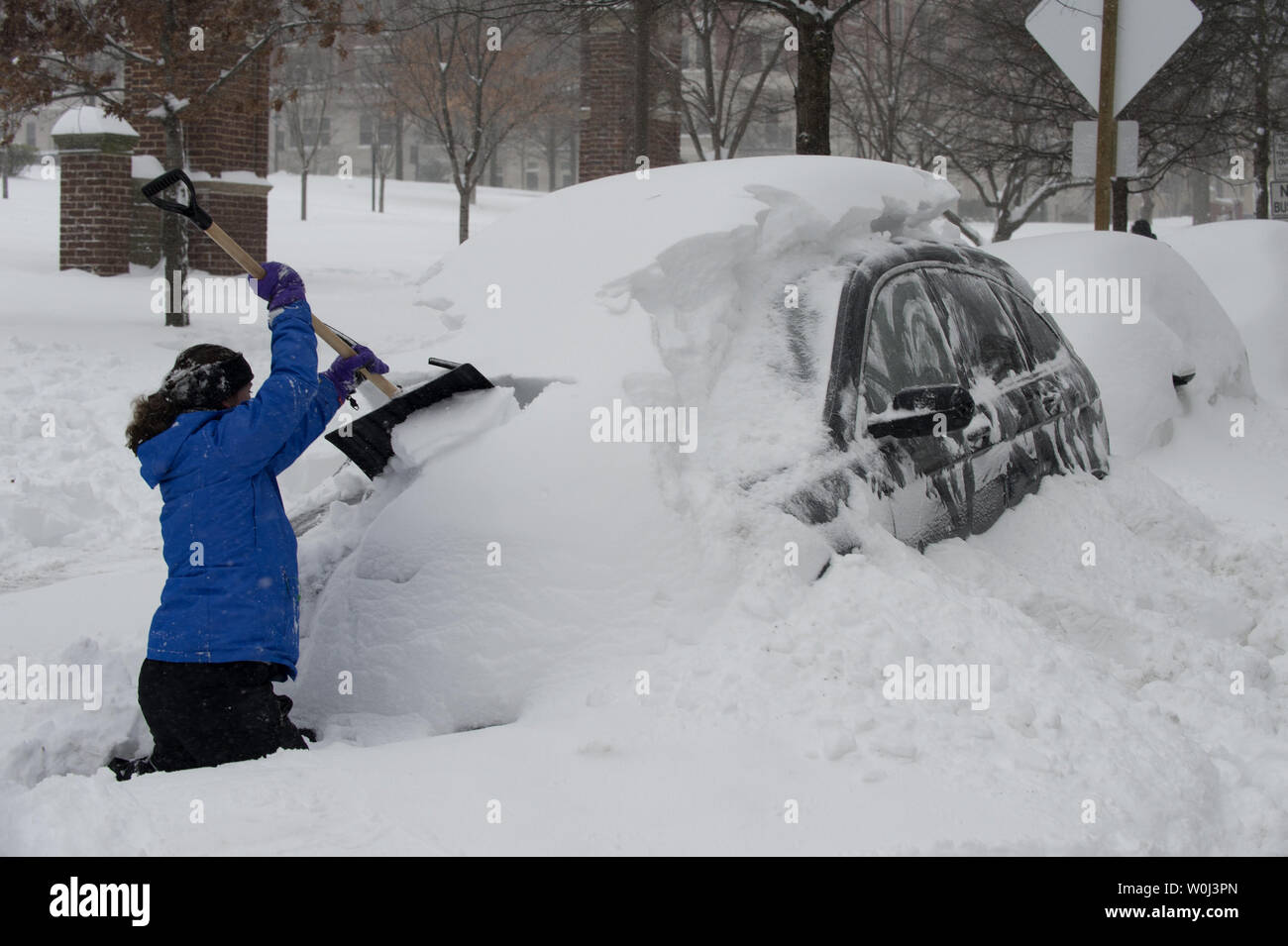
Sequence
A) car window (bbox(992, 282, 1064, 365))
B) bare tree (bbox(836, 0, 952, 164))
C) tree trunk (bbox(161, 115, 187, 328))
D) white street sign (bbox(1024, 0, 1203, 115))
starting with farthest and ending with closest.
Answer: bare tree (bbox(836, 0, 952, 164))
tree trunk (bbox(161, 115, 187, 328))
white street sign (bbox(1024, 0, 1203, 115))
car window (bbox(992, 282, 1064, 365))

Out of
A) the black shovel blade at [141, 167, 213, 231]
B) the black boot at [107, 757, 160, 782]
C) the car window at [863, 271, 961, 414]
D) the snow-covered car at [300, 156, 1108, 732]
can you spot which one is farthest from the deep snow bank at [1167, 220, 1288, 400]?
the black boot at [107, 757, 160, 782]

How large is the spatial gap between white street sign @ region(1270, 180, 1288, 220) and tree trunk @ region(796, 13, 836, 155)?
Answer: 740 centimetres

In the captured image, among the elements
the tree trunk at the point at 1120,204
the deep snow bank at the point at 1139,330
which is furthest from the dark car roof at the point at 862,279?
the tree trunk at the point at 1120,204

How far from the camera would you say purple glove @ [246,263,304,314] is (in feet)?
11.3

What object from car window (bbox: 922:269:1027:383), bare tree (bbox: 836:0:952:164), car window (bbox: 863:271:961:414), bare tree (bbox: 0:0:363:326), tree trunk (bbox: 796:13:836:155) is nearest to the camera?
car window (bbox: 863:271:961:414)

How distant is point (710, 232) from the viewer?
13.0ft

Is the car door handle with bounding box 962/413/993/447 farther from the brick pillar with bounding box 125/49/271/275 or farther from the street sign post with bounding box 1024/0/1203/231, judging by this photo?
the brick pillar with bounding box 125/49/271/275

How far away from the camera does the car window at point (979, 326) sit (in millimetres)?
4652

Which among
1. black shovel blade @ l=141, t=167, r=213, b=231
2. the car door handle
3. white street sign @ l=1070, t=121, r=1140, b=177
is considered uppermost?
white street sign @ l=1070, t=121, r=1140, b=177

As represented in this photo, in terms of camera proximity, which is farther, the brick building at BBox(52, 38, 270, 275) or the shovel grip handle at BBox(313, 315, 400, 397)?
the brick building at BBox(52, 38, 270, 275)

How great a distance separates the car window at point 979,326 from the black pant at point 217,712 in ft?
8.76

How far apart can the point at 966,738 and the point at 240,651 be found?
1768mm
